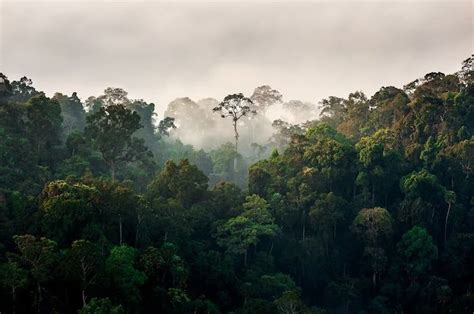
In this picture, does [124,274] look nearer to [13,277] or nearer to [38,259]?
[38,259]

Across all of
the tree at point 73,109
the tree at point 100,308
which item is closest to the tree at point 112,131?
the tree at point 73,109

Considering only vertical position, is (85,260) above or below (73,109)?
below

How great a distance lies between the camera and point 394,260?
1249 inches

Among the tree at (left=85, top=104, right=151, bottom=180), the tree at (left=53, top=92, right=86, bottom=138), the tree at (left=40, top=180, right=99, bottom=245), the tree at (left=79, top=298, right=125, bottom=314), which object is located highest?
the tree at (left=53, top=92, right=86, bottom=138)

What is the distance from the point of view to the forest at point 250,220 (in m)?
22.0

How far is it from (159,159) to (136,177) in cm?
1181

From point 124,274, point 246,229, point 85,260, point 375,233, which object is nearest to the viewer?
point 85,260

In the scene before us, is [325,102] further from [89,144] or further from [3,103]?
[3,103]

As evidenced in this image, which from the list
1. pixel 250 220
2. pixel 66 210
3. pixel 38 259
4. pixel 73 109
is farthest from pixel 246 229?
pixel 73 109

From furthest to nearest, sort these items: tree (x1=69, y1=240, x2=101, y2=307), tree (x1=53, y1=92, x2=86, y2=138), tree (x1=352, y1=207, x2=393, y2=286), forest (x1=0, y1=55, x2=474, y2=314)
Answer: tree (x1=53, y1=92, x2=86, y2=138)
tree (x1=352, y1=207, x2=393, y2=286)
forest (x1=0, y1=55, x2=474, y2=314)
tree (x1=69, y1=240, x2=101, y2=307)

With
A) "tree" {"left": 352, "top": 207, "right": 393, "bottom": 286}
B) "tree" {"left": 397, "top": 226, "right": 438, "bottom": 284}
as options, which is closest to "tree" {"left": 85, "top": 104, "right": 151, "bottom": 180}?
"tree" {"left": 352, "top": 207, "right": 393, "bottom": 286}

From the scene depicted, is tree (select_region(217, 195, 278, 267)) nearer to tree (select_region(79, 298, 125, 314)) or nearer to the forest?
the forest

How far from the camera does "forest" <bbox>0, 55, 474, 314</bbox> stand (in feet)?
72.1

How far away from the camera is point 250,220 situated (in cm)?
3033
